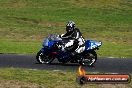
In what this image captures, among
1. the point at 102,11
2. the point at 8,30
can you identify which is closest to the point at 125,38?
the point at 8,30

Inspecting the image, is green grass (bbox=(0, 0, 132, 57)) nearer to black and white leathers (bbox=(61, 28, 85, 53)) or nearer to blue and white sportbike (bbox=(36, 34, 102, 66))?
blue and white sportbike (bbox=(36, 34, 102, 66))

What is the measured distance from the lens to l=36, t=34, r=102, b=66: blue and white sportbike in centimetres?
2039

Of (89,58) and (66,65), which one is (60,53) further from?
(89,58)

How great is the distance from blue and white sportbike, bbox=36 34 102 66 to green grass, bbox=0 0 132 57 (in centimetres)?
428

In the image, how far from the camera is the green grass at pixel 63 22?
2952 centimetres

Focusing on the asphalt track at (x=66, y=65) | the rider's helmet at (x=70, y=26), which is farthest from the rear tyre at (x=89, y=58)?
the rider's helmet at (x=70, y=26)

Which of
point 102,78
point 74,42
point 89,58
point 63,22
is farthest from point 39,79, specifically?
point 63,22

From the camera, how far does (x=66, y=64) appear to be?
20688 mm

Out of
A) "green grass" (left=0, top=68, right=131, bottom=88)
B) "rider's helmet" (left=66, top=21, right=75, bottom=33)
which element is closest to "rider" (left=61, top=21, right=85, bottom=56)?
"rider's helmet" (left=66, top=21, right=75, bottom=33)

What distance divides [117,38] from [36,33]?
20.3 ft

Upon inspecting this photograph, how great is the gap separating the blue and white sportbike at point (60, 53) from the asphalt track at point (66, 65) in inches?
11.2

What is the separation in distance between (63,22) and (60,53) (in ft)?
83.2

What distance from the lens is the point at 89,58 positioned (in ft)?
67.6

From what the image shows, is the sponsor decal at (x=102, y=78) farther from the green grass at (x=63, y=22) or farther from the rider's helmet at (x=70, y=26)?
the green grass at (x=63, y=22)
